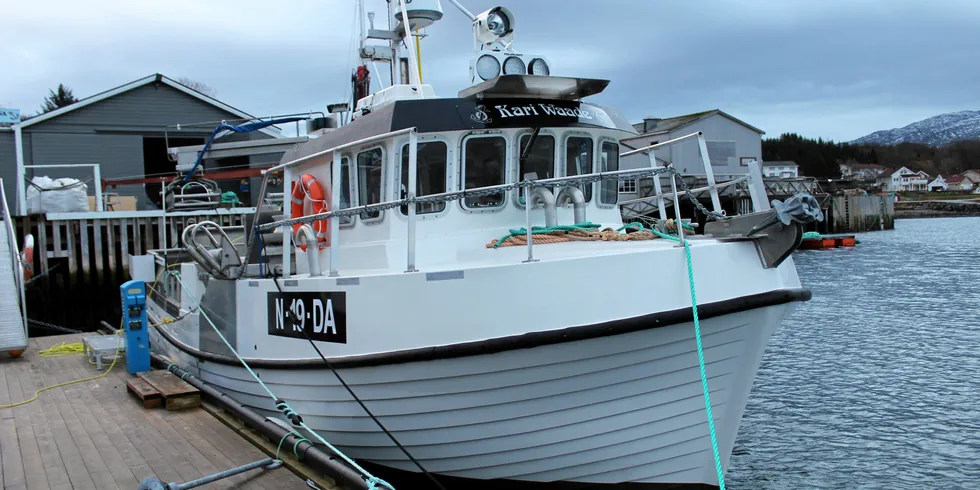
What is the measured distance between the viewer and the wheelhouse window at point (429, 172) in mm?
→ 5969

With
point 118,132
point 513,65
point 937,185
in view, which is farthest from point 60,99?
point 937,185

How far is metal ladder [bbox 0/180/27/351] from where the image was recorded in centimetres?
1021

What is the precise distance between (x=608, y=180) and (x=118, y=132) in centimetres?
2200

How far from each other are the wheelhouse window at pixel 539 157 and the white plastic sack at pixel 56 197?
16.3 m

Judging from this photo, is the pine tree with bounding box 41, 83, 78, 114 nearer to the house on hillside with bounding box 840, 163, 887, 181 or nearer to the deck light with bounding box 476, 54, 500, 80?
the deck light with bounding box 476, 54, 500, 80

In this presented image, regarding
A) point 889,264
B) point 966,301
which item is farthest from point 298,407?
point 889,264

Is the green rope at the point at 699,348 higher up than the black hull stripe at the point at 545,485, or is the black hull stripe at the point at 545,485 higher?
the green rope at the point at 699,348

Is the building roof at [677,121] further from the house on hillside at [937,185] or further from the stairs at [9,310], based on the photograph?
the house on hillside at [937,185]

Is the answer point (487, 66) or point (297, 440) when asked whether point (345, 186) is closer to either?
point (487, 66)

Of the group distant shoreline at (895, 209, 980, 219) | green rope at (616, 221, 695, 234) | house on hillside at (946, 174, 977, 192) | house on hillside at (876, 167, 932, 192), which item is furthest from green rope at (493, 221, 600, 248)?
house on hillside at (946, 174, 977, 192)

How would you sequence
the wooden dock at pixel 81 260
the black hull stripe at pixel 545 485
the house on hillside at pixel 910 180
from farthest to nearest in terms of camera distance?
the house on hillside at pixel 910 180, the wooden dock at pixel 81 260, the black hull stripe at pixel 545 485

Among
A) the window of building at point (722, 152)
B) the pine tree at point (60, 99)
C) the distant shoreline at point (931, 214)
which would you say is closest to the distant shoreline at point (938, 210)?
the distant shoreline at point (931, 214)

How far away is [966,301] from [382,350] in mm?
16991

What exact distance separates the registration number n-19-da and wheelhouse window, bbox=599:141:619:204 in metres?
2.56
